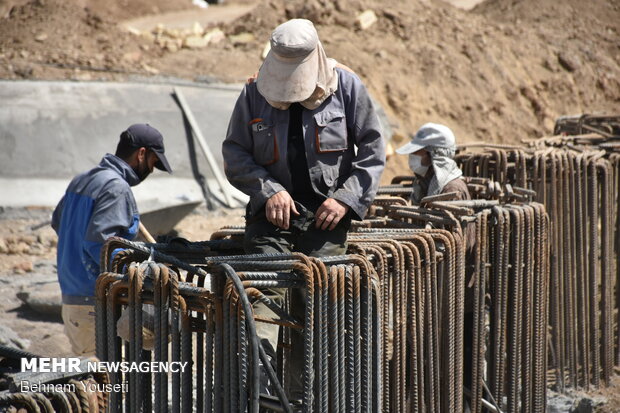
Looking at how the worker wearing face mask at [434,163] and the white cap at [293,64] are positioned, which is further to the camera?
the worker wearing face mask at [434,163]

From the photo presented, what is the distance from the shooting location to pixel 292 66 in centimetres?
407

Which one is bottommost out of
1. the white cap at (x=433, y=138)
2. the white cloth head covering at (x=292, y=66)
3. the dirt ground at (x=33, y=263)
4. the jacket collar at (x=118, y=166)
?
the dirt ground at (x=33, y=263)

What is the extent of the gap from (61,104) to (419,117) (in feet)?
23.8

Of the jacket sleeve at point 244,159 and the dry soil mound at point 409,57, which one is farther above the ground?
the dry soil mound at point 409,57

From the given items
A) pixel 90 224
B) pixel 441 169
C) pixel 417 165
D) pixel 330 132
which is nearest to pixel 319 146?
pixel 330 132

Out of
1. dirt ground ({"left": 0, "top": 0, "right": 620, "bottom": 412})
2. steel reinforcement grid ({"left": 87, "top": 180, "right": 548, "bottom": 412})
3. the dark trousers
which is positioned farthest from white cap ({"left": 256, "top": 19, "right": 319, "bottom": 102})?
dirt ground ({"left": 0, "top": 0, "right": 620, "bottom": 412})

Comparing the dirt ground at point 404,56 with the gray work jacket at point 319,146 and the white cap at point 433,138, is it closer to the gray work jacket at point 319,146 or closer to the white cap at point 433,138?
the white cap at point 433,138

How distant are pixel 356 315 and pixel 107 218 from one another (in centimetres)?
194

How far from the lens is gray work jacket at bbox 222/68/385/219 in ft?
13.8

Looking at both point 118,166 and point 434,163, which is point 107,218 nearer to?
point 118,166

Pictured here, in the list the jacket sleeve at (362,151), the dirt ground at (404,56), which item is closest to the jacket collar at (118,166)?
the jacket sleeve at (362,151)

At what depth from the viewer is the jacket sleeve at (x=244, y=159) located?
13.7ft

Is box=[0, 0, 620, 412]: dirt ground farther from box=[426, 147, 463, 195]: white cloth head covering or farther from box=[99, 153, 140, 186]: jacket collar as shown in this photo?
box=[99, 153, 140, 186]: jacket collar

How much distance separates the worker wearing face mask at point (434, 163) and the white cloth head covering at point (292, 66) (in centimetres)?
235
